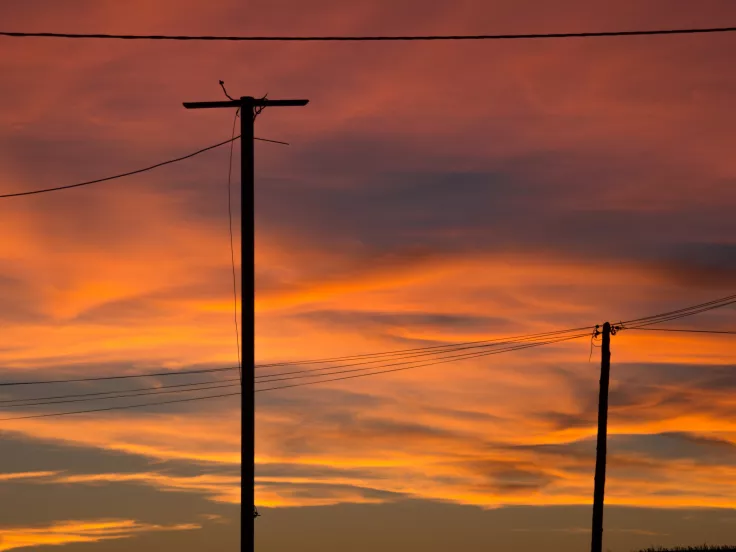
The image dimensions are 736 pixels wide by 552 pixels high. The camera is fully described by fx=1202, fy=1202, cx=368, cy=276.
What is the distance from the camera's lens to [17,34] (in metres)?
24.1

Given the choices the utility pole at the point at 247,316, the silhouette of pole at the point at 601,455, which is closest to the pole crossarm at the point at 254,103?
the utility pole at the point at 247,316

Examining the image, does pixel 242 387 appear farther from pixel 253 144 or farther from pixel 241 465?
pixel 253 144

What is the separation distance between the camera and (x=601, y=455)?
41.2 meters

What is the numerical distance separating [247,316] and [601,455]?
20.5 meters

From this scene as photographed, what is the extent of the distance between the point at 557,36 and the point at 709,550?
1328 inches

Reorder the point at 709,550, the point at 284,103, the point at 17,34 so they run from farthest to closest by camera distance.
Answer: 1. the point at 709,550
2. the point at 284,103
3. the point at 17,34

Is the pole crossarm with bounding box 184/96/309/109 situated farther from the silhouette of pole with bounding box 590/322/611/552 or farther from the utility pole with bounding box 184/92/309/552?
the silhouette of pole with bounding box 590/322/611/552

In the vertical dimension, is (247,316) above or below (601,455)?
above

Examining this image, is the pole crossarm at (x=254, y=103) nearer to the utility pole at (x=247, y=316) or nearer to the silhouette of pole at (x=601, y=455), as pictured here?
the utility pole at (x=247, y=316)

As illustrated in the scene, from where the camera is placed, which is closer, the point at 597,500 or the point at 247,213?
the point at 247,213

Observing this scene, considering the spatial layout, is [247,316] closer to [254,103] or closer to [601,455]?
[254,103]

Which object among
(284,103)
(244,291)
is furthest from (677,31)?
(244,291)

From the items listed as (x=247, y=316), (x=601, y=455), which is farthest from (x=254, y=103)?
(x=601, y=455)

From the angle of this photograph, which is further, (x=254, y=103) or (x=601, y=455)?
(x=601, y=455)
